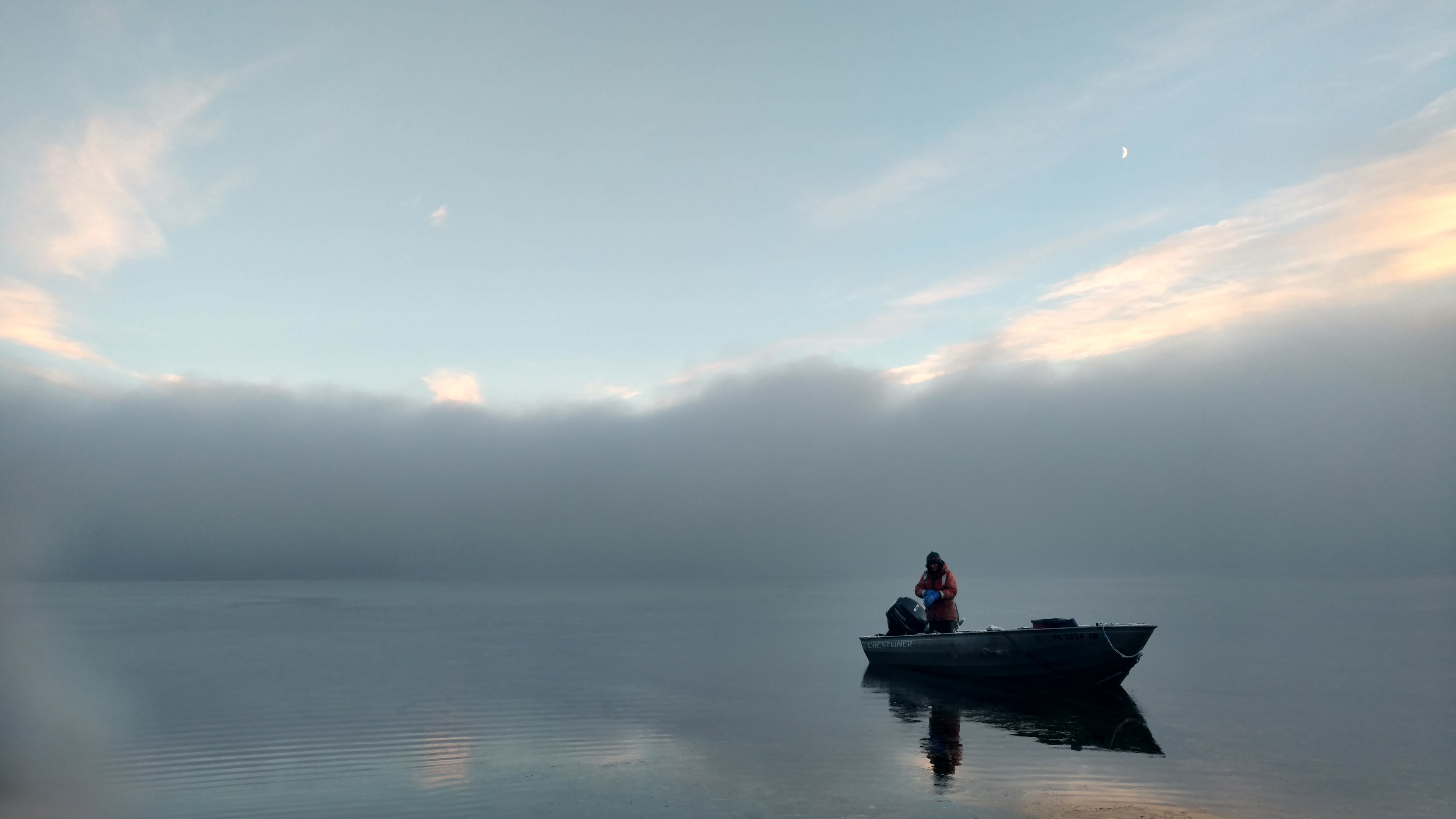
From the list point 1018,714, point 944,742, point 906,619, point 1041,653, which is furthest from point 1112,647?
point 944,742

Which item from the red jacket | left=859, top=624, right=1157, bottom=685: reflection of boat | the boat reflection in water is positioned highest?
the red jacket

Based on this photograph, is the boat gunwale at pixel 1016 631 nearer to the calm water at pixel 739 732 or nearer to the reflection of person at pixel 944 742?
the calm water at pixel 739 732

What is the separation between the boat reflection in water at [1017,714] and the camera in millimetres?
17969

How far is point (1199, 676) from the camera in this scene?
31859 millimetres

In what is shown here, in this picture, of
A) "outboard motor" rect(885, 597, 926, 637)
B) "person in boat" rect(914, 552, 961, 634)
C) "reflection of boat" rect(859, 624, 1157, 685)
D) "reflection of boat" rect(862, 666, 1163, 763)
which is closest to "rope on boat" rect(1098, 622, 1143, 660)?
"reflection of boat" rect(859, 624, 1157, 685)

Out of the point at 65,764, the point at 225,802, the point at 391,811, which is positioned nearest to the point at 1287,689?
the point at 391,811

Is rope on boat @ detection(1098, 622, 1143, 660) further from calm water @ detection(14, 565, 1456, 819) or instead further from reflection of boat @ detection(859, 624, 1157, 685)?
calm water @ detection(14, 565, 1456, 819)

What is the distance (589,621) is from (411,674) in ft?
134

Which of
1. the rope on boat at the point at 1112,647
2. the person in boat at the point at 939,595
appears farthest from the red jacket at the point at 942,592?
the rope on boat at the point at 1112,647

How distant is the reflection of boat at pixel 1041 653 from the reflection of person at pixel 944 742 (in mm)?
3100

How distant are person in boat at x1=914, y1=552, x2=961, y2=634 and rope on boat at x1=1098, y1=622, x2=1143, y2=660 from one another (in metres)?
4.39

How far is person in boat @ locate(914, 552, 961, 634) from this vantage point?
27016mm

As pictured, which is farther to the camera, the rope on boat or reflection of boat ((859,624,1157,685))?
reflection of boat ((859,624,1157,685))

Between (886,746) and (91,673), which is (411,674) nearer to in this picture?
(91,673)
